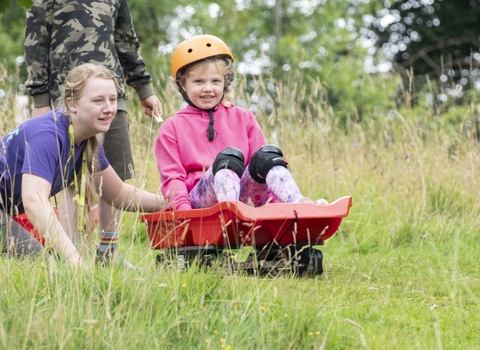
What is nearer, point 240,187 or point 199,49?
point 240,187

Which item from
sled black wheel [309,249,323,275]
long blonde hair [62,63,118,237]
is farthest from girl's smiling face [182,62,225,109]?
sled black wheel [309,249,323,275]

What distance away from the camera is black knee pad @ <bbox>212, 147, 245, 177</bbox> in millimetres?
3674

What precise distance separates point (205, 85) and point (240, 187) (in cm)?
68

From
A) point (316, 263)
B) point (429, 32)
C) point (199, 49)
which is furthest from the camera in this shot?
point (429, 32)

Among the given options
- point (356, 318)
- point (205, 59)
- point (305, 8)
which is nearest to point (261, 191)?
point (205, 59)

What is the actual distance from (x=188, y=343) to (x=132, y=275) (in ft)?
1.33

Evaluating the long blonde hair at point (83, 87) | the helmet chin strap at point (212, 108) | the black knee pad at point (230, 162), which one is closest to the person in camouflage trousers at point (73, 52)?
the helmet chin strap at point (212, 108)

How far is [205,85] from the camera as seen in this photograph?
4266 millimetres

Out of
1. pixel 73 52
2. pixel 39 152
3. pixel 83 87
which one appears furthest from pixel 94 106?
pixel 73 52

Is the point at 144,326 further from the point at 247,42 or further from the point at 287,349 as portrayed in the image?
the point at 247,42

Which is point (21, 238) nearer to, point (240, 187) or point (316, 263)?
point (240, 187)

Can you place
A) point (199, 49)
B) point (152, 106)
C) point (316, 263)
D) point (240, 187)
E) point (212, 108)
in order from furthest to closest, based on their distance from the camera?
point (152, 106) → point (212, 108) → point (199, 49) → point (240, 187) → point (316, 263)

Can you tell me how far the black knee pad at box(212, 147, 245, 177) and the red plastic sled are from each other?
11.1 inches

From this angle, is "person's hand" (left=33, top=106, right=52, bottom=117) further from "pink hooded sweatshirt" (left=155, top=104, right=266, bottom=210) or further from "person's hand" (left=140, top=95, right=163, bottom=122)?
"pink hooded sweatshirt" (left=155, top=104, right=266, bottom=210)
